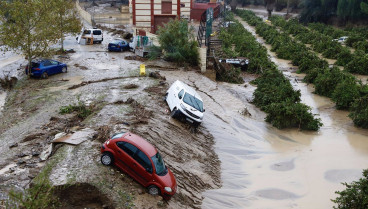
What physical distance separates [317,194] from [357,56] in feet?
86.8

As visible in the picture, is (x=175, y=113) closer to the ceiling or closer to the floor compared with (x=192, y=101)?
closer to the floor

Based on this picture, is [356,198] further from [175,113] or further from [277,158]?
[175,113]

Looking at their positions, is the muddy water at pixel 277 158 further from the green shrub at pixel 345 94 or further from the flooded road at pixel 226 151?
the green shrub at pixel 345 94

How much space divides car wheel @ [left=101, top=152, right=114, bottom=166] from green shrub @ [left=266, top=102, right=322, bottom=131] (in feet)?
42.0

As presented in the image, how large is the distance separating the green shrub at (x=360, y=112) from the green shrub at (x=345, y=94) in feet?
4.38

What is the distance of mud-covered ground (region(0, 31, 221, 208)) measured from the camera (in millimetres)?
10945

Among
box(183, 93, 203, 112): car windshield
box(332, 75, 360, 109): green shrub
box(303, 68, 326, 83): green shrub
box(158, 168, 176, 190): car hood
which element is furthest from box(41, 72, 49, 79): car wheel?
box(303, 68, 326, 83): green shrub

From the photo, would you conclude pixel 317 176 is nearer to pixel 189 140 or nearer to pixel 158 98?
pixel 189 140

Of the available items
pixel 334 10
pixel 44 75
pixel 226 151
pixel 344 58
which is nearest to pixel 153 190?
pixel 226 151

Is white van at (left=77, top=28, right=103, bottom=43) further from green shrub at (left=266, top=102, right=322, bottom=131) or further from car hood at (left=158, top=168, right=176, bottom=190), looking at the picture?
car hood at (left=158, top=168, right=176, bottom=190)

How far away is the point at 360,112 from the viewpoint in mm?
22500

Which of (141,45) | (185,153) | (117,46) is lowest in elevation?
(185,153)

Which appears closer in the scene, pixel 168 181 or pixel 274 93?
pixel 168 181

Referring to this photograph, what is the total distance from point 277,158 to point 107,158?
9.55 metres
